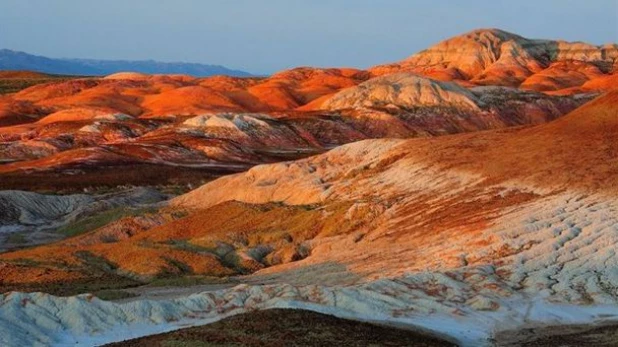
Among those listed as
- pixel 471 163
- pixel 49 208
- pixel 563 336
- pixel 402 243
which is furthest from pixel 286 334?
pixel 49 208

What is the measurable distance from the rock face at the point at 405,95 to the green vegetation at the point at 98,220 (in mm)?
89345

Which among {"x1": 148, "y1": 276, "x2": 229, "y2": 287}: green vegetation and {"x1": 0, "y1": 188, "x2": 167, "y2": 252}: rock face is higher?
{"x1": 148, "y1": 276, "x2": 229, "y2": 287}: green vegetation

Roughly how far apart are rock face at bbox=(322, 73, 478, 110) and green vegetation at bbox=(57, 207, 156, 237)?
89.3m

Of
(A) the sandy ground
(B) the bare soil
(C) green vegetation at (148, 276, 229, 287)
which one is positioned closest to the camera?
(B) the bare soil

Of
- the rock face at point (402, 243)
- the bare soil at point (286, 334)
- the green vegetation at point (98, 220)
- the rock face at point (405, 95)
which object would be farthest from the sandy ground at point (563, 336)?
the rock face at point (405, 95)

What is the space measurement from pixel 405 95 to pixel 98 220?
96902 mm

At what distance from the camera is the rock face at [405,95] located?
149125 mm

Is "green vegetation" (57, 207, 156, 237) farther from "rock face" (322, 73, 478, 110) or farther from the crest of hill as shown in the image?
"rock face" (322, 73, 478, 110)

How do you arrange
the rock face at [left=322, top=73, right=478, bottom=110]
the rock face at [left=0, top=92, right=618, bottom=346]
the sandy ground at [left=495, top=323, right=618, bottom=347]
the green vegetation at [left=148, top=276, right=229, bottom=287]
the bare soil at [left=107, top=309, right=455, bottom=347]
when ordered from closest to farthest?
the bare soil at [left=107, top=309, right=455, bottom=347], the sandy ground at [left=495, top=323, right=618, bottom=347], the rock face at [left=0, top=92, right=618, bottom=346], the green vegetation at [left=148, top=276, right=229, bottom=287], the rock face at [left=322, top=73, right=478, bottom=110]

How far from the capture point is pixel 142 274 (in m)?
43.0

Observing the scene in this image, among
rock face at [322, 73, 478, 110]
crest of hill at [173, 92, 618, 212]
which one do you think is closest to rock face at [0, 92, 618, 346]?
crest of hill at [173, 92, 618, 212]

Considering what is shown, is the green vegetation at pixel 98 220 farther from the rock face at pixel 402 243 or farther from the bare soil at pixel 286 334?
the bare soil at pixel 286 334

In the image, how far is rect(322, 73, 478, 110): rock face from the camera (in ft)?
489

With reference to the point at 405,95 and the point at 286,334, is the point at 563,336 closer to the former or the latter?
the point at 286,334
